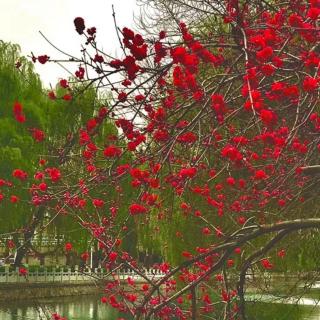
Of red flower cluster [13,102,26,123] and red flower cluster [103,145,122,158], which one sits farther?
red flower cluster [13,102,26,123]

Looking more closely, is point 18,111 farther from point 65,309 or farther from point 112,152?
point 65,309

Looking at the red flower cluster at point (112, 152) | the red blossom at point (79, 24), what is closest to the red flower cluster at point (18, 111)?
the red flower cluster at point (112, 152)

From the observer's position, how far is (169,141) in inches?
146

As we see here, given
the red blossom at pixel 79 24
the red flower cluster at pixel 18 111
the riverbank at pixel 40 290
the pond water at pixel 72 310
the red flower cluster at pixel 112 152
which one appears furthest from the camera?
the riverbank at pixel 40 290

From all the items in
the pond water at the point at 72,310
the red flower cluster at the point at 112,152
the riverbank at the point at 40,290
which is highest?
the riverbank at the point at 40,290

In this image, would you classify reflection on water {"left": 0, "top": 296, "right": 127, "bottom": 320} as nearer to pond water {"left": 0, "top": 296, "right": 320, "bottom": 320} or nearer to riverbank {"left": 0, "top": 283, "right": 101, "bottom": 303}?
pond water {"left": 0, "top": 296, "right": 320, "bottom": 320}

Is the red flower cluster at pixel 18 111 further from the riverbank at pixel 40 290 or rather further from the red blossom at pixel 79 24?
the riverbank at pixel 40 290

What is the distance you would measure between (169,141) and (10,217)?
21910mm

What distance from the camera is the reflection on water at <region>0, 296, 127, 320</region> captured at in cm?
2184

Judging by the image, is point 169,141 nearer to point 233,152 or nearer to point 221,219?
point 233,152

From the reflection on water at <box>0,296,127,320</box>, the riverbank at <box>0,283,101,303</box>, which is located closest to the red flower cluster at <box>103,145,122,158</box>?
the reflection on water at <box>0,296,127,320</box>

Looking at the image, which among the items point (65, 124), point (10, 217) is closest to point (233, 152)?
point (10, 217)

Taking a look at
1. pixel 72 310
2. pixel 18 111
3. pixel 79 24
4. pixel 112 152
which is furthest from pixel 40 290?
pixel 79 24

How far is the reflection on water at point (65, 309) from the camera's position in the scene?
21844 millimetres
